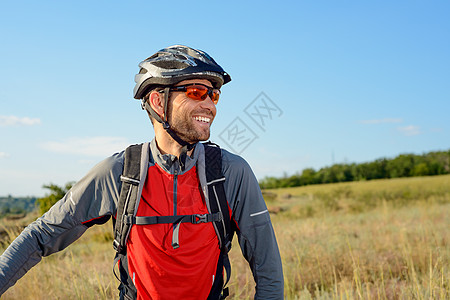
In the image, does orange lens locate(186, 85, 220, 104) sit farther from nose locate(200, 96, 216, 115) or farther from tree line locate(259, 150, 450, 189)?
tree line locate(259, 150, 450, 189)

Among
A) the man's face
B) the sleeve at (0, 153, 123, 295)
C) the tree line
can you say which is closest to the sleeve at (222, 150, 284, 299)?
the man's face

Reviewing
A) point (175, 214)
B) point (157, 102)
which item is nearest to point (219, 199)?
point (175, 214)

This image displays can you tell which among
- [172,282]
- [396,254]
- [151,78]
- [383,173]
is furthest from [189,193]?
[383,173]

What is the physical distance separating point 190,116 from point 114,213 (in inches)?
34.8

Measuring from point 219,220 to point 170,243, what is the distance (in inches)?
14.3

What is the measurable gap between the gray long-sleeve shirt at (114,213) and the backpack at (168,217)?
72 millimetres

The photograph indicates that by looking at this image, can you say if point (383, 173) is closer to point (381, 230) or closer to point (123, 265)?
point (381, 230)

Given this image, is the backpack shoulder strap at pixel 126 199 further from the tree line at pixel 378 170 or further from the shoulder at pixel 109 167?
the tree line at pixel 378 170

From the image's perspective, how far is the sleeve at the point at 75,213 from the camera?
8.41 feet

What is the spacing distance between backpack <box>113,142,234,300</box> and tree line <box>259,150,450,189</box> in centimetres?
4657

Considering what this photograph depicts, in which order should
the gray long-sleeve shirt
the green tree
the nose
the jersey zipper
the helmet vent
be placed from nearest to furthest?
the jersey zipper, the gray long-sleeve shirt, the nose, the helmet vent, the green tree

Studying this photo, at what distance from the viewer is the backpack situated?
245 cm

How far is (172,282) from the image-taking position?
8.01 ft

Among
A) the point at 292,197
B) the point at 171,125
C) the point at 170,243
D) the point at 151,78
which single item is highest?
the point at 151,78
